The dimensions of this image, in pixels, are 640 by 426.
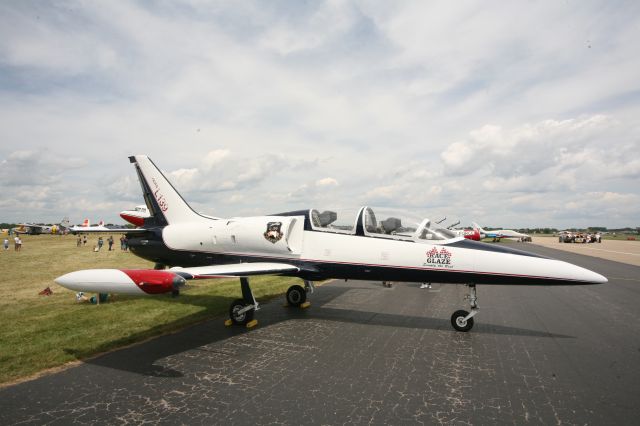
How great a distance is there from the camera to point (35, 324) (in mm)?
9641

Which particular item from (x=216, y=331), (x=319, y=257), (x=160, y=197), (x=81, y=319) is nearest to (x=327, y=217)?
(x=319, y=257)

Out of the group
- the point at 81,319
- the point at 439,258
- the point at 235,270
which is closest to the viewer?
the point at 439,258

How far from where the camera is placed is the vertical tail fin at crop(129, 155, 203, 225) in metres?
13.7

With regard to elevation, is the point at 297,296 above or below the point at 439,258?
below

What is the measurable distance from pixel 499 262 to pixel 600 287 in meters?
11.5

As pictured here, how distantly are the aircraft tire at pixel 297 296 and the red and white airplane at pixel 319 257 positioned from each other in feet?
0.11

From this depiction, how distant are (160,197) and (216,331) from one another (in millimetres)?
7063

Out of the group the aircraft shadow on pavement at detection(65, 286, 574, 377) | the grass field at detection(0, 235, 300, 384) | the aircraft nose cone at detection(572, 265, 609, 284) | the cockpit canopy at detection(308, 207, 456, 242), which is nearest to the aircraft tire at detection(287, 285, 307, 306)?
the aircraft shadow on pavement at detection(65, 286, 574, 377)

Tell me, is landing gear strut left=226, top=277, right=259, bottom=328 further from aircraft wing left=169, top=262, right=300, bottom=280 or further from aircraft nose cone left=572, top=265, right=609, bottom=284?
aircraft nose cone left=572, top=265, right=609, bottom=284

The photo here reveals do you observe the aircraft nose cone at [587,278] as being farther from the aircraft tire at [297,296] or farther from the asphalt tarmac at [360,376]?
the aircraft tire at [297,296]

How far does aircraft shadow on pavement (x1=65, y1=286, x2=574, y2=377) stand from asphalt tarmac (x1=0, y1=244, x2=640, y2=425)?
0.15ft

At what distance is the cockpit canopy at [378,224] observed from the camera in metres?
9.10

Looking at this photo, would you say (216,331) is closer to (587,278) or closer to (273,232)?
(273,232)

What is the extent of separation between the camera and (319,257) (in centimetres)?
1012
